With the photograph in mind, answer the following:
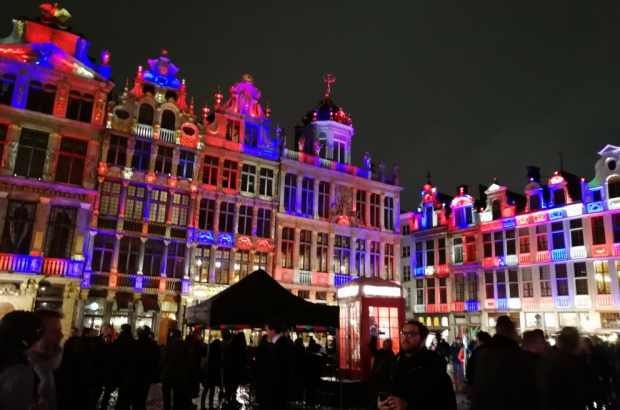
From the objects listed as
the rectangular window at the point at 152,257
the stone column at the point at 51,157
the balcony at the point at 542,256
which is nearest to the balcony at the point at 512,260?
the balcony at the point at 542,256

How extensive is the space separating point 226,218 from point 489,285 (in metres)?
19.3

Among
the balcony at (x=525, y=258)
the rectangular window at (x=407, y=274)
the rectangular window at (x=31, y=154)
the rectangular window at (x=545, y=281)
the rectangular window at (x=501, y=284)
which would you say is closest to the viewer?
the rectangular window at (x=31, y=154)

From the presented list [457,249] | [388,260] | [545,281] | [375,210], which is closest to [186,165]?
[375,210]

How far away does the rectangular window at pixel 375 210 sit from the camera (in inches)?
1262

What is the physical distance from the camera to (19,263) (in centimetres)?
2094

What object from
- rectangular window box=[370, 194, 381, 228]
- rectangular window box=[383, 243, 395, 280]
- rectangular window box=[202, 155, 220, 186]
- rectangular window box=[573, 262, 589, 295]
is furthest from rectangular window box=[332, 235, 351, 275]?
rectangular window box=[573, 262, 589, 295]

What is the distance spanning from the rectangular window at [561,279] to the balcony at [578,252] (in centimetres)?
97

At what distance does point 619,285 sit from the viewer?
90.3 feet

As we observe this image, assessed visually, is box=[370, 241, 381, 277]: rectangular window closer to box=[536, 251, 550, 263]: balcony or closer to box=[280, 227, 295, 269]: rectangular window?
box=[280, 227, 295, 269]: rectangular window

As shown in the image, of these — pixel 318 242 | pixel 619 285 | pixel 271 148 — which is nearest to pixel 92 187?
pixel 271 148

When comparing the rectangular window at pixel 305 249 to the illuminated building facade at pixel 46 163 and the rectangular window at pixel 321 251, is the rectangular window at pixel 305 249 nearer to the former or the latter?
the rectangular window at pixel 321 251

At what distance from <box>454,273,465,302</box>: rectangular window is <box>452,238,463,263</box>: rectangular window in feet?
3.71

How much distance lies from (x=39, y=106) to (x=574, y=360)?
24590 mm

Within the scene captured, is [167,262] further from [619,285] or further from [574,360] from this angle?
[619,285]
